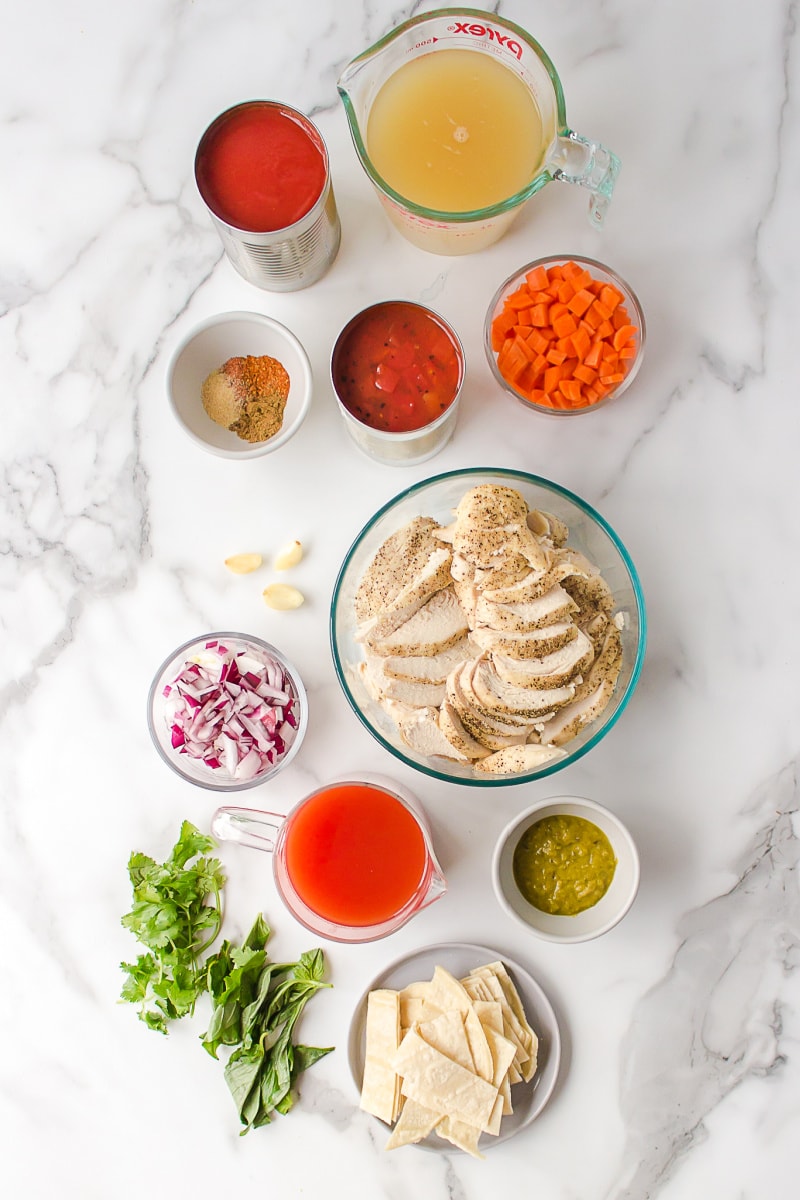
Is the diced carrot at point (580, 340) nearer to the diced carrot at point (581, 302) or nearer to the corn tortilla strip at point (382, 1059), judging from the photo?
the diced carrot at point (581, 302)

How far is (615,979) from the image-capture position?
7.05 feet

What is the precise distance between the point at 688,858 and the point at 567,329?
1201 millimetres

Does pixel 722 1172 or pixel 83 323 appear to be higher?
pixel 83 323

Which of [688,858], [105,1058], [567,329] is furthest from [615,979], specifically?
[567,329]

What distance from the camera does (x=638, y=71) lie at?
214cm

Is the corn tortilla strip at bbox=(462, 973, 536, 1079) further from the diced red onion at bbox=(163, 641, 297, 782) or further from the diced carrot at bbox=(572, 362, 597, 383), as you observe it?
the diced carrot at bbox=(572, 362, 597, 383)

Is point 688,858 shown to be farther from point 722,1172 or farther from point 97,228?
point 97,228

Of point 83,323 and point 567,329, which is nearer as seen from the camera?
point 567,329

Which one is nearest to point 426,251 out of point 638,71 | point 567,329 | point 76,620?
point 567,329

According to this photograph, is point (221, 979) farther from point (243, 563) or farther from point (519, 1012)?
point (243, 563)

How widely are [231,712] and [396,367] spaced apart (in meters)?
0.81

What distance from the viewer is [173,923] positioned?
2.12 metres

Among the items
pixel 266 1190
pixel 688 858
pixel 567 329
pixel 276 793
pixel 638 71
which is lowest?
pixel 266 1190

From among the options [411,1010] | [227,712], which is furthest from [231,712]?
[411,1010]
